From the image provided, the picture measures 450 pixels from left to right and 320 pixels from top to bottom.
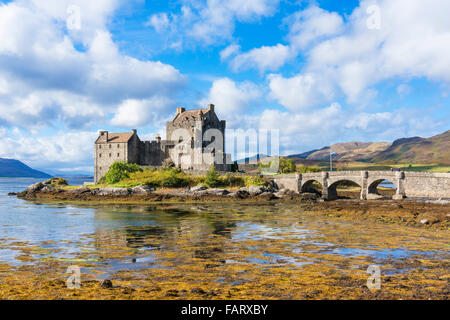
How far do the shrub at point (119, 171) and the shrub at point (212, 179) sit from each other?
15006 mm

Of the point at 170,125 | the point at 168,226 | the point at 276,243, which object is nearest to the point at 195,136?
the point at 170,125

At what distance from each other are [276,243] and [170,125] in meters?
62.2

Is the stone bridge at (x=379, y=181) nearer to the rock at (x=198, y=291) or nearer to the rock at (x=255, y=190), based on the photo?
the rock at (x=255, y=190)

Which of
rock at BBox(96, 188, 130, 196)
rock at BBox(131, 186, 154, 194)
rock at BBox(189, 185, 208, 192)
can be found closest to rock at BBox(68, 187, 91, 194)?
rock at BBox(96, 188, 130, 196)

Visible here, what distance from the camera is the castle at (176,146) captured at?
7231 centimetres

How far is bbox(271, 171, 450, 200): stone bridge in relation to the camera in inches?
1854

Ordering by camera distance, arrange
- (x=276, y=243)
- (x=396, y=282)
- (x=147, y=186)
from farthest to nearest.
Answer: (x=147, y=186) < (x=276, y=243) < (x=396, y=282)

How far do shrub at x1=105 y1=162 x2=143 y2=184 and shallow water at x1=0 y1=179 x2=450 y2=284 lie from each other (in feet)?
129

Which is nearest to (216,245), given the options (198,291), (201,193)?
(198,291)

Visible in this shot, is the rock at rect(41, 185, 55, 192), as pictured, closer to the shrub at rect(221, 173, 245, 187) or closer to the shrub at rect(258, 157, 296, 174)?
the shrub at rect(221, 173, 245, 187)

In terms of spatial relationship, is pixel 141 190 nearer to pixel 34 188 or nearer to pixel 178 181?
pixel 178 181

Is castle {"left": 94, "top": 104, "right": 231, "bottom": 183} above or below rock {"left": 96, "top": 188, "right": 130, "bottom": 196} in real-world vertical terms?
above

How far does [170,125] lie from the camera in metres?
78.3
